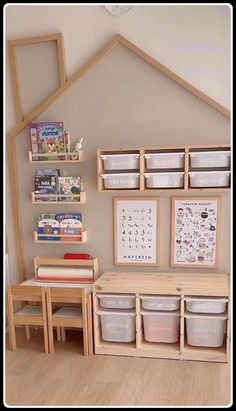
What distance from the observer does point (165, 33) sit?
97.9 inches

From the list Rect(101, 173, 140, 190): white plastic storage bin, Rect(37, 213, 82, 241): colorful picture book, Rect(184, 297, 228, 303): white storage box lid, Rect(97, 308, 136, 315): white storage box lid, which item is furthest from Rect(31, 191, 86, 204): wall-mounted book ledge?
Rect(184, 297, 228, 303): white storage box lid

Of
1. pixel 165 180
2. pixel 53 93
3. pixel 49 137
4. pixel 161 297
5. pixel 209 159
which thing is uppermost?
pixel 53 93

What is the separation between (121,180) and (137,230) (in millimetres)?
409

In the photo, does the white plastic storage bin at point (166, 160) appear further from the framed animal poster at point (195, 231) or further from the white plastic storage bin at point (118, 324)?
the white plastic storage bin at point (118, 324)

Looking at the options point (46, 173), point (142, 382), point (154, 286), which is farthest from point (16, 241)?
point (142, 382)

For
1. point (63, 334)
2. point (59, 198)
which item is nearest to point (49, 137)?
point (59, 198)

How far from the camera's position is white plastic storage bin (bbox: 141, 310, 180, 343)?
245 centimetres

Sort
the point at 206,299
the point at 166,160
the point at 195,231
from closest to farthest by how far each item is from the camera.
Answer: the point at 206,299 → the point at 166,160 → the point at 195,231

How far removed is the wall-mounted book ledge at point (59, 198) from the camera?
2.67 m

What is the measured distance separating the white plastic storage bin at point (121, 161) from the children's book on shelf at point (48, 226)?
64 centimetres

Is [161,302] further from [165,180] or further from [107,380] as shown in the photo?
[165,180]

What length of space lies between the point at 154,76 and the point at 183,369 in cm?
198

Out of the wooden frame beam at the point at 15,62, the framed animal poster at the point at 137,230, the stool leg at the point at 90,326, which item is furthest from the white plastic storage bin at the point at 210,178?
the wooden frame beam at the point at 15,62

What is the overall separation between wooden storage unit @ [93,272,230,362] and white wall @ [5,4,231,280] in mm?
1243
